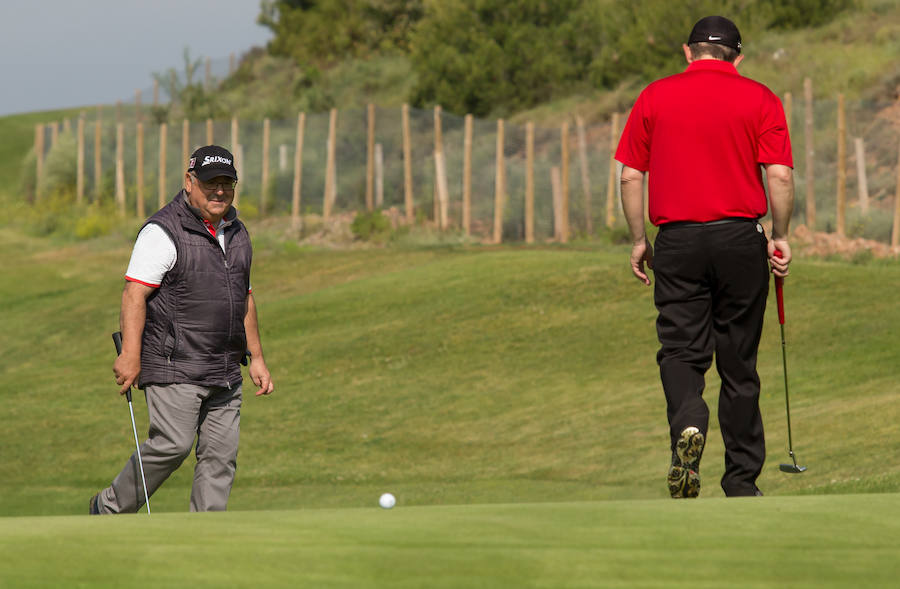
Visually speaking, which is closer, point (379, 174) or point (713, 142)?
point (713, 142)

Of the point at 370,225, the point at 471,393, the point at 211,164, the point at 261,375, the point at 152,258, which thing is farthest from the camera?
the point at 370,225

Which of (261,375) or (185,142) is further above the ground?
(185,142)

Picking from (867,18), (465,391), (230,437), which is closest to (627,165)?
(230,437)

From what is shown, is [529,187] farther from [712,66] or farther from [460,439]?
[712,66]

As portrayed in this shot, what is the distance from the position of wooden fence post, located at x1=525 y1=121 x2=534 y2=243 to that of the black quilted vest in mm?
22180

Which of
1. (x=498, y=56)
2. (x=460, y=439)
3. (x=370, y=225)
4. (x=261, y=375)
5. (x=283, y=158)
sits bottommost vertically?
(x=460, y=439)

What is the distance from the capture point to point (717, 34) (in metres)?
6.11

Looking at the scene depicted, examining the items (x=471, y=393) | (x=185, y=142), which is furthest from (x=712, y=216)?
(x=185, y=142)

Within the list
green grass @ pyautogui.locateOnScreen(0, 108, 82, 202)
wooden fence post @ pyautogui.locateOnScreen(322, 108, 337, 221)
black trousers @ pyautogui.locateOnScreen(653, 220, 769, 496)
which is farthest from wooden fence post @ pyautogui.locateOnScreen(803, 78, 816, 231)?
green grass @ pyautogui.locateOnScreen(0, 108, 82, 202)

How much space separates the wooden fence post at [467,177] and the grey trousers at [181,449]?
23.0 metres

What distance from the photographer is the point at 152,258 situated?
6.20 meters

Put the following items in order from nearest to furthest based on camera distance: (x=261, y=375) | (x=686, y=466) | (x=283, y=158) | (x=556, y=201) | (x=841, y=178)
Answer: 1. (x=686, y=466)
2. (x=261, y=375)
3. (x=841, y=178)
4. (x=556, y=201)
5. (x=283, y=158)

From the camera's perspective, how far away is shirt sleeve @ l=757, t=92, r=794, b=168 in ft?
19.5

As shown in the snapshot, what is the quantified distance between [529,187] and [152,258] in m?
22.5
